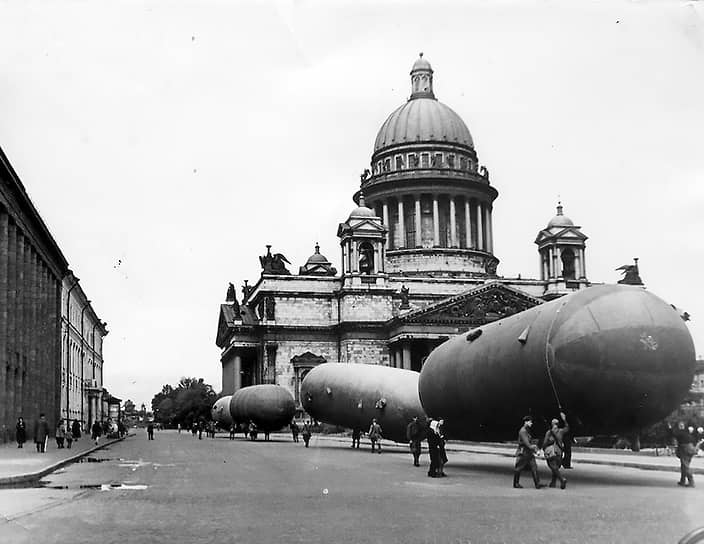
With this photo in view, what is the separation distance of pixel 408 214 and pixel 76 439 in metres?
50.5

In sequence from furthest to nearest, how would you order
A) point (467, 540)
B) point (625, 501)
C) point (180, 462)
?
1. point (180, 462)
2. point (625, 501)
3. point (467, 540)

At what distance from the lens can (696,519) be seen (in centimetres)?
1543

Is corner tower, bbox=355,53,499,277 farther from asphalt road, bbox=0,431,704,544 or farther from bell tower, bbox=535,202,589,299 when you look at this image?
asphalt road, bbox=0,431,704,544

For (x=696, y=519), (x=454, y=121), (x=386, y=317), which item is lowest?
(x=696, y=519)

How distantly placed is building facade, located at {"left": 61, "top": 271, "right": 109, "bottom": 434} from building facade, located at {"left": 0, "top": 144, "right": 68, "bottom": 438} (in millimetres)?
9553

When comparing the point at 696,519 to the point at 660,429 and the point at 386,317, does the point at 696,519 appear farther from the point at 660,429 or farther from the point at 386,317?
the point at 386,317

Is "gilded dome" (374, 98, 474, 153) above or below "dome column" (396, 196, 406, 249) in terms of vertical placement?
above

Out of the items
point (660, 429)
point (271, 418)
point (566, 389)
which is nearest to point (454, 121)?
point (271, 418)

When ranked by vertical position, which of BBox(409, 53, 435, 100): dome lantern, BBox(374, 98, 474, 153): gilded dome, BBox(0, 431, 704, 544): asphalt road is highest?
BBox(409, 53, 435, 100): dome lantern

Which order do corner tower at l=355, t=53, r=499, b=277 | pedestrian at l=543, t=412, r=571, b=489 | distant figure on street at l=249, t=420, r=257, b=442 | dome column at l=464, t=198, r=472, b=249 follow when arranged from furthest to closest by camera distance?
dome column at l=464, t=198, r=472, b=249, corner tower at l=355, t=53, r=499, b=277, distant figure on street at l=249, t=420, r=257, b=442, pedestrian at l=543, t=412, r=571, b=489

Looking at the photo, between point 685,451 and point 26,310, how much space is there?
3788cm

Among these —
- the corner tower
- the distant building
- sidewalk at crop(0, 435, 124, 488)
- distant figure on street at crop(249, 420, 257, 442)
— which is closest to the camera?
sidewalk at crop(0, 435, 124, 488)

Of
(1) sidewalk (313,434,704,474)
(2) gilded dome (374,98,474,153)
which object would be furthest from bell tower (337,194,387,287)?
(1) sidewalk (313,434,704,474)

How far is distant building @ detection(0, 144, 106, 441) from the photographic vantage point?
4341 cm
